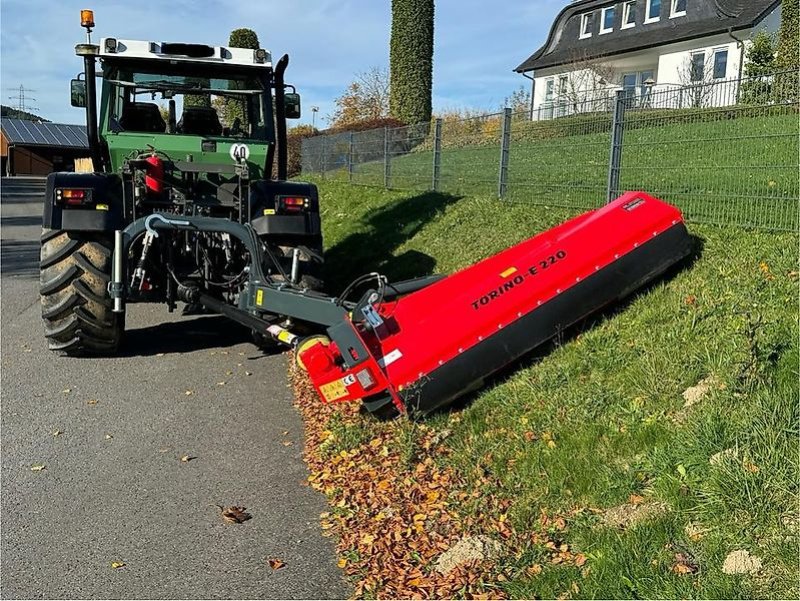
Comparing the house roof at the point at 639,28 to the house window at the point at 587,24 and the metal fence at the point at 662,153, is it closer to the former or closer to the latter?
the house window at the point at 587,24

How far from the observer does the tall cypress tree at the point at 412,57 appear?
27.8m

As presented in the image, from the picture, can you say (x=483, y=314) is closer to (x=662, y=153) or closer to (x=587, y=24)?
(x=662, y=153)

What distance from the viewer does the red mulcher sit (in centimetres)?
413

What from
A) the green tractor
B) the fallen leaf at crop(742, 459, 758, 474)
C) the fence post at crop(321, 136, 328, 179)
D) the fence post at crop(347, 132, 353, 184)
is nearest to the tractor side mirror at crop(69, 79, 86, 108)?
the green tractor

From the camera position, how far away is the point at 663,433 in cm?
352

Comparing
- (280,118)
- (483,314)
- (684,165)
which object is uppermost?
(280,118)

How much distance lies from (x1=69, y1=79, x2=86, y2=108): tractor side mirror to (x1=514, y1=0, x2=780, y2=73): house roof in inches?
903

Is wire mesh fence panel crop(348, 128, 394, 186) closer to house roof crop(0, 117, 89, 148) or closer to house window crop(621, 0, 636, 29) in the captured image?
house window crop(621, 0, 636, 29)

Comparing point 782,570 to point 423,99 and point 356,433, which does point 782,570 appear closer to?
point 356,433

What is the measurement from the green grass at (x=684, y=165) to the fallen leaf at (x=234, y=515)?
429 cm

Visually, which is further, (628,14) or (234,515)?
(628,14)

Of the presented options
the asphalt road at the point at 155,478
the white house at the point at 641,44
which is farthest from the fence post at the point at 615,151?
the white house at the point at 641,44

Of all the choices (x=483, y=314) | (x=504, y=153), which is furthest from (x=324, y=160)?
(x=483, y=314)

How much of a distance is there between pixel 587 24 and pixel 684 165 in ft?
91.5
